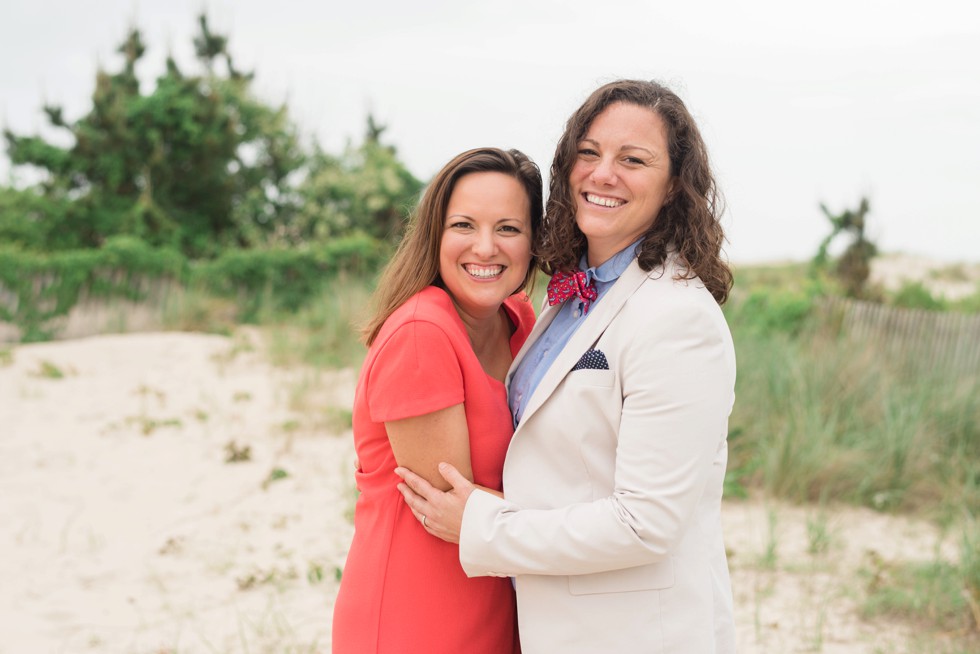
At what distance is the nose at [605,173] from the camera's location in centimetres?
225

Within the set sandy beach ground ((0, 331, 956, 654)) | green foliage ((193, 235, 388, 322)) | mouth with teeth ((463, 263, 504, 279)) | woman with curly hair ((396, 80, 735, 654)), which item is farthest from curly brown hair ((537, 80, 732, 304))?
green foliage ((193, 235, 388, 322))

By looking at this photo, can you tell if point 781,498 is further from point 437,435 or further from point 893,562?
point 437,435

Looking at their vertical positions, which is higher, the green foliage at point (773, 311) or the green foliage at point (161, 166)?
the green foliage at point (161, 166)

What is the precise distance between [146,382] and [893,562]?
8873 mm

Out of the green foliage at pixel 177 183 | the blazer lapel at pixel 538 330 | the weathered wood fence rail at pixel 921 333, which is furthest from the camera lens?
the green foliage at pixel 177 183

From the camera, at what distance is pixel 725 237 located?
228cm

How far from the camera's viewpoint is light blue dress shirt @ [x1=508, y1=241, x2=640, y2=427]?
2.31 meters

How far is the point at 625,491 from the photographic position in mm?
1955

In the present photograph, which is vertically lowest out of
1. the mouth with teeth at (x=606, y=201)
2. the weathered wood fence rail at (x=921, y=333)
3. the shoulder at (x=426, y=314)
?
the weathered wood fence rail at (x=921, y=333)

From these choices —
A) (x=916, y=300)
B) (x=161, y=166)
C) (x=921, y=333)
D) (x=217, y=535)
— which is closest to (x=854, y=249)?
(x=916, y=300)

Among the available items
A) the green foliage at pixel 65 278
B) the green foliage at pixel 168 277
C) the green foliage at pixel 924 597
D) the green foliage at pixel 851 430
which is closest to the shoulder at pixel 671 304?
the green foliage at pixel 924 597

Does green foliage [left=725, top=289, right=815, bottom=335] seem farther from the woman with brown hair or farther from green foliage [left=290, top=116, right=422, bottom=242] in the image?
green foliage [left=290, top=116, right=422, bottom=242]

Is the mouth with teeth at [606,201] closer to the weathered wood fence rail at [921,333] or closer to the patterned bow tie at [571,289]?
the patterned bow tie at [571,289]

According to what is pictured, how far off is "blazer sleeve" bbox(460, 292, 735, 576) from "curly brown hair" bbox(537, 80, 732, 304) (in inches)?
7.8
